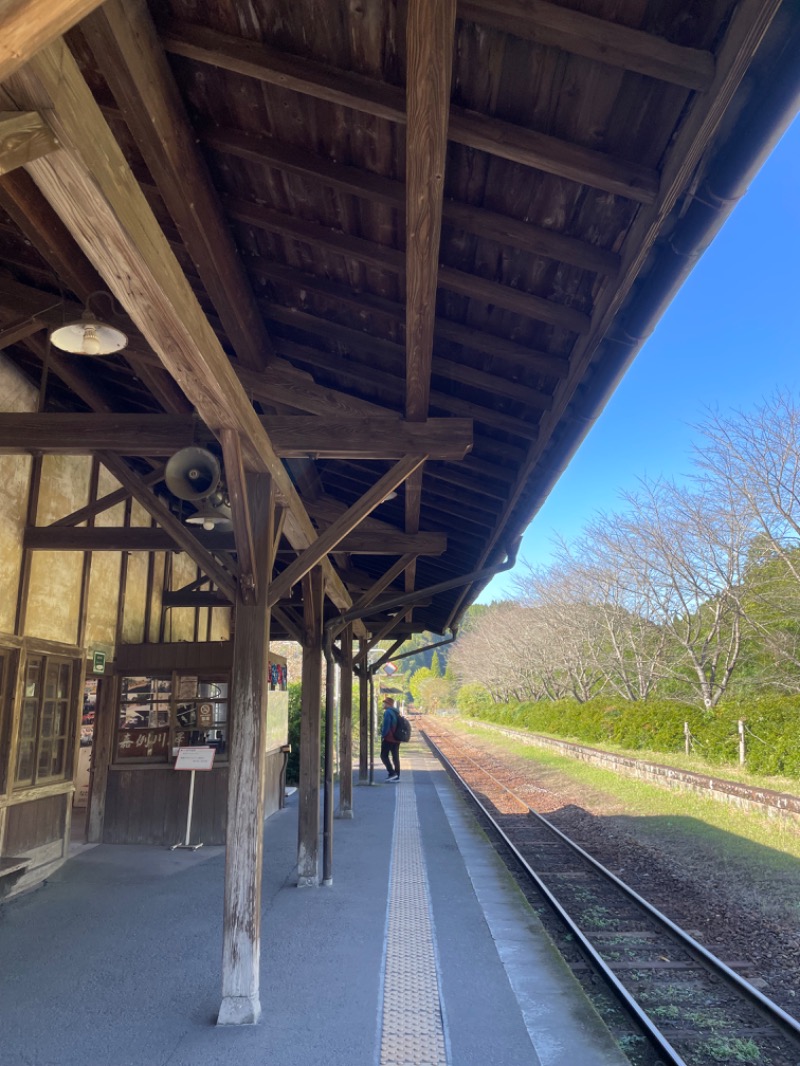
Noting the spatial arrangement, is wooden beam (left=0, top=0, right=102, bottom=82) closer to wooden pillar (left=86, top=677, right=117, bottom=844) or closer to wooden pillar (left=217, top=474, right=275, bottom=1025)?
wooden pillar (left=217, top=474, right=275, bottom=1025)

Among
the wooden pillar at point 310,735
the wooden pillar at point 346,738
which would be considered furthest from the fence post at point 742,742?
the wooden pillar at point 310,735

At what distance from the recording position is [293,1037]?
3.48m

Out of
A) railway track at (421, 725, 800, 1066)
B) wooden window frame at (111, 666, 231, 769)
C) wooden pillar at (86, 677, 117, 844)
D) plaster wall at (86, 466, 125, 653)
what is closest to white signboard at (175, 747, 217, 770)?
wooden window frame at (111, 666, 231, 769)

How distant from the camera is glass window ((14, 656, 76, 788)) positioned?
614cm

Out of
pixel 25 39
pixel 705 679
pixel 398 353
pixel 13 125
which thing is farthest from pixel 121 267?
pixel 705 679

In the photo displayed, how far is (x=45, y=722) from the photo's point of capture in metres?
6.51

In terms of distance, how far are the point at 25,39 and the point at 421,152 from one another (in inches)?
54.5

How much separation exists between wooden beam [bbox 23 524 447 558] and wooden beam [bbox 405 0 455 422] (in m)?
3.30

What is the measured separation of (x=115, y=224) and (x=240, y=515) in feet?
6.53

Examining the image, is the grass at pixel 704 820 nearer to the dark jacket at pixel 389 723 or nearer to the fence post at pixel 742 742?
the fence post at pixel 742 742

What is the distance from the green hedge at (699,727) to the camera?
41.7 ft

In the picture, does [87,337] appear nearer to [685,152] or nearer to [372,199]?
[372,199]

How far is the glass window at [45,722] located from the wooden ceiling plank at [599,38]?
19.5 feet

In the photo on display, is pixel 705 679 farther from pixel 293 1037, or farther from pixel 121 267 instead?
pixel 121 267
